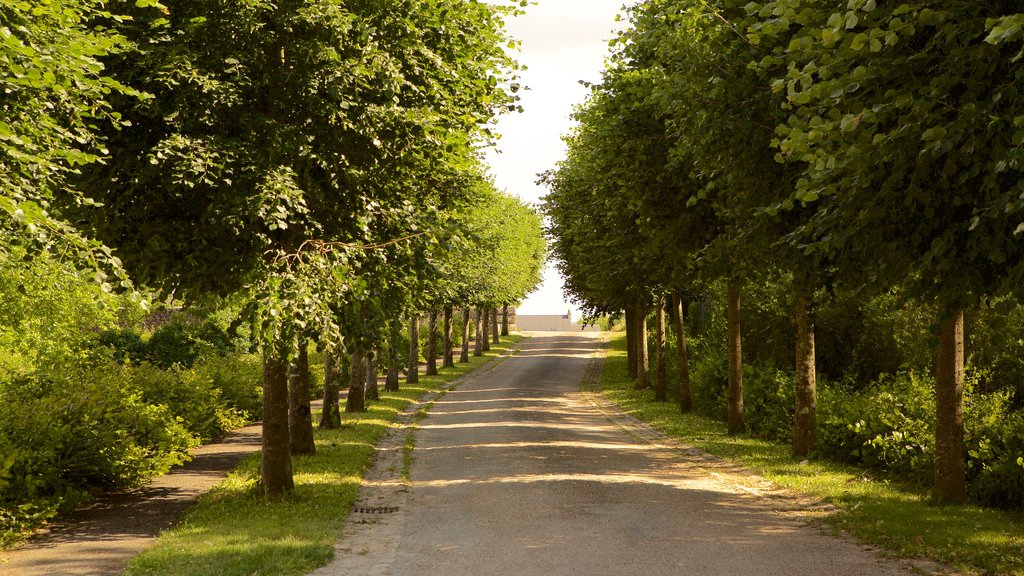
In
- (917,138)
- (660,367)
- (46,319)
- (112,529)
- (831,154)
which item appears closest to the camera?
(917,138)

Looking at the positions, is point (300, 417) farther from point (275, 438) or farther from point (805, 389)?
point (805, 389)

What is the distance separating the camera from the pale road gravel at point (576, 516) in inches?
363

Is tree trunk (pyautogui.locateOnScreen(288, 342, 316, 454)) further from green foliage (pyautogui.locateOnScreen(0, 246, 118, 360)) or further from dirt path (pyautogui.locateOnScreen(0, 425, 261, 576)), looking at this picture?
green foliage (pyautogui.locateOnScreen(0, 246, 118, 360))

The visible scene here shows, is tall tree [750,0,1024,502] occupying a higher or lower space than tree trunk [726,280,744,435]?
higher

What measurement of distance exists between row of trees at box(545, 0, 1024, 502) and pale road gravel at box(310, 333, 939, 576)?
2810mm

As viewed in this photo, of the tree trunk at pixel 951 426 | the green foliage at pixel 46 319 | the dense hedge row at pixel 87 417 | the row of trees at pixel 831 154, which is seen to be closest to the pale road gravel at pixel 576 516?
the tree trunk at pixel 951 426

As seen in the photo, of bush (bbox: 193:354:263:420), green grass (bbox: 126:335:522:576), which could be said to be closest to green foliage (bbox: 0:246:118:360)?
bush (bbox: 193:354:263:420)

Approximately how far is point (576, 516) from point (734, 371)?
1070 cm

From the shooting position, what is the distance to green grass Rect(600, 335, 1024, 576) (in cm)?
940

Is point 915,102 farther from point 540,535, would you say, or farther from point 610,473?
point 610,473

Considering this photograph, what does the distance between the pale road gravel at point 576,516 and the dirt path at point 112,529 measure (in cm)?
270

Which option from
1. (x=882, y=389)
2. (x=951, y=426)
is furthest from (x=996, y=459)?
(x=882, y=389)

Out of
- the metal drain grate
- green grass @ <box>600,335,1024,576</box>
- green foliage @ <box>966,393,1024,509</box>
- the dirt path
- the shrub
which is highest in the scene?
the shrub

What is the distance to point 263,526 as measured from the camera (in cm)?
1117
